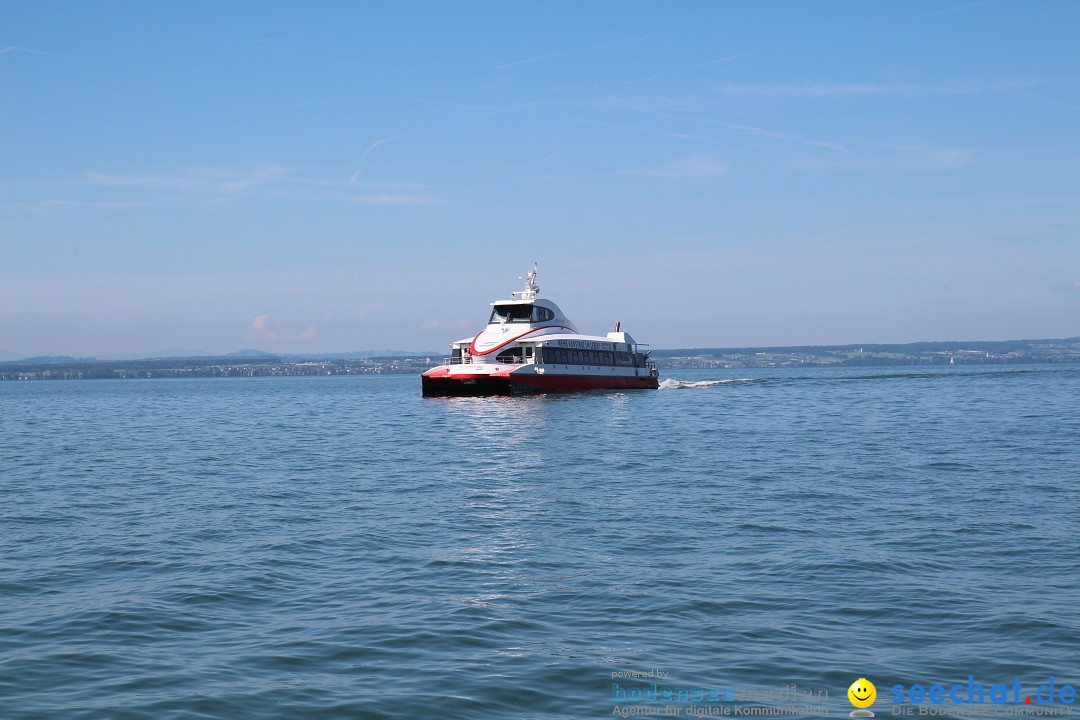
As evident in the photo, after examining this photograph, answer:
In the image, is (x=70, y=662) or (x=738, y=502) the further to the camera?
(x=738, y=502)

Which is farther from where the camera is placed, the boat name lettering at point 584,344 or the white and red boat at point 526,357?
the boat name lettering at point 584,344

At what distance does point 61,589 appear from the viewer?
1534 cm

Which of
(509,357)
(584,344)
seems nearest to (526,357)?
(509,357)

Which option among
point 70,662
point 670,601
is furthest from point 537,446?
point 70,662

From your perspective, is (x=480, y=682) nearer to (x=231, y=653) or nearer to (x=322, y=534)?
(x=231, y=653)

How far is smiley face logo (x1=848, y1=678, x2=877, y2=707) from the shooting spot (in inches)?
384

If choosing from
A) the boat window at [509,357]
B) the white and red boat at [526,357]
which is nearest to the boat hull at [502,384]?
the white and red boat at [526,357]

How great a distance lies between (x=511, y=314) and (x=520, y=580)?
69.8m

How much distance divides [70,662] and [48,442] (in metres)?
44.5

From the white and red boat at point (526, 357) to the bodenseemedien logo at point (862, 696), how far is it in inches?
2574

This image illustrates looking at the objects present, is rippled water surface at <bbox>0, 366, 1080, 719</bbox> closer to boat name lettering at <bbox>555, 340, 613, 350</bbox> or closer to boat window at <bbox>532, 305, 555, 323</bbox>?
boat name lettering at <bbox>555, 340, 613, 350</bbox>

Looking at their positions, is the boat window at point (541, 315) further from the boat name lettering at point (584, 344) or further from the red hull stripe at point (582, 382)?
the red hull stripe at point (582, 382)

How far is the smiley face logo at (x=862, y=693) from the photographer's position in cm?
975

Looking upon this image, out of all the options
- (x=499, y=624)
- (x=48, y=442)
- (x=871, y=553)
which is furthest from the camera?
(x=48, y=442)
